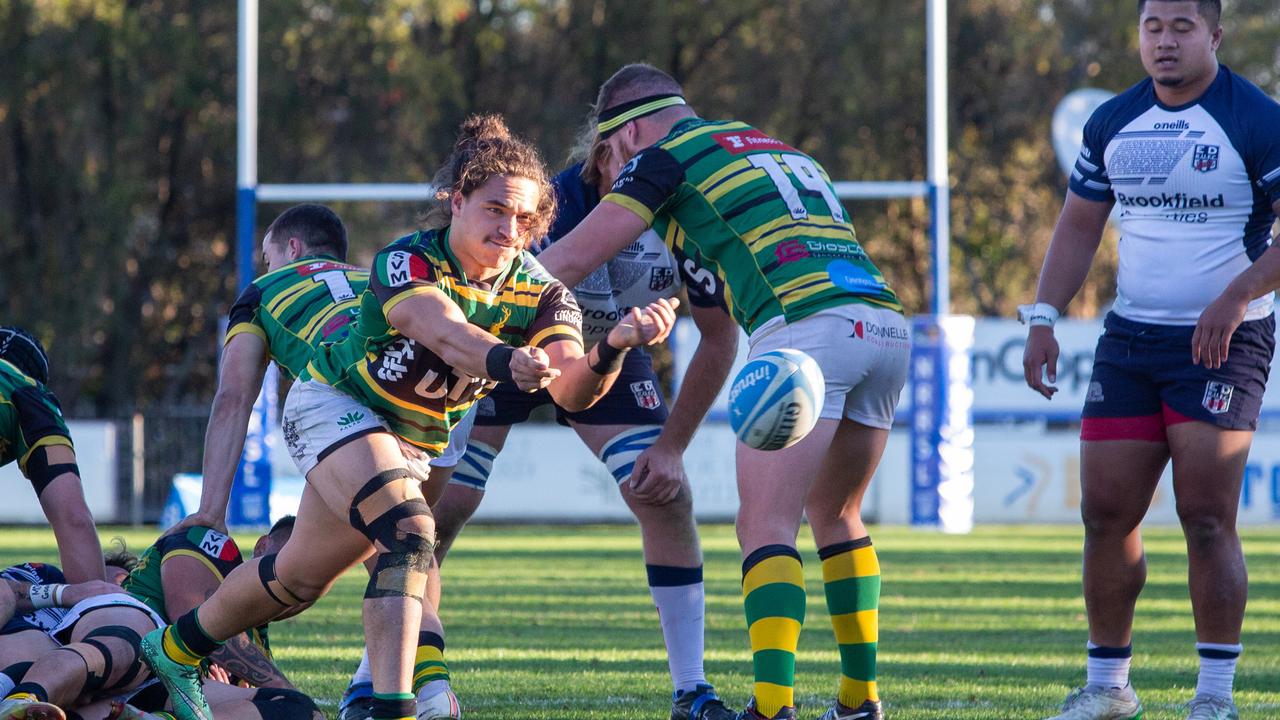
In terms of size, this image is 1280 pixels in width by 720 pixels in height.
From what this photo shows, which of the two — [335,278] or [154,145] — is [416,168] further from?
[335,278]

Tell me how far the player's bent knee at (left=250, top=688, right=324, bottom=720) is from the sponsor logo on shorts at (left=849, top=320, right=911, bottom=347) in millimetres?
1807

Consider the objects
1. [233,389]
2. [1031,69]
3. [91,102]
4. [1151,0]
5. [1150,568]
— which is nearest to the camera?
[1151,0]

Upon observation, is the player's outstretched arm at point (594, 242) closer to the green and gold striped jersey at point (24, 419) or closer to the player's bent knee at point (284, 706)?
the player's bent knee at point (284, 706)

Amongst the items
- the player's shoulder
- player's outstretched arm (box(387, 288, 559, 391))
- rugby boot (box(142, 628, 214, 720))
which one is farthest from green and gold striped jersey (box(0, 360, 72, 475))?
player's outstretched arm (box(387, 288, 559, 391))

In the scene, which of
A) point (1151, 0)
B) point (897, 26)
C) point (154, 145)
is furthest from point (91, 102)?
point (1151, 0)

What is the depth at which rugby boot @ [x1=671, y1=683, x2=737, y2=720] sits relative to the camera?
5.11 meters

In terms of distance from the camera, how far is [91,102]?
23.2m

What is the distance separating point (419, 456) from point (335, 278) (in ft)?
3.46

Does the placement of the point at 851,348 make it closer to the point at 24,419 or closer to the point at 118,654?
the point at 118,654

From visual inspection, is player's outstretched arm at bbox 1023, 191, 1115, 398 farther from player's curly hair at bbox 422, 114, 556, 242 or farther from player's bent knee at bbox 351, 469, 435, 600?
player's bent knee at bbox 351, 469, 435, 600

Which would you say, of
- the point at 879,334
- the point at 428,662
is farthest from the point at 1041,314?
the point at 428,662

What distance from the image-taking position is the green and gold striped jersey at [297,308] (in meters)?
5.23

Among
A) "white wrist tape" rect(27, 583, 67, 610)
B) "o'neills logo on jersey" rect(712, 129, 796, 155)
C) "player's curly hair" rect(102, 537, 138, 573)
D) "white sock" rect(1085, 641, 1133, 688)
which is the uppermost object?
"o'neills logo on jersey" rect(712, 129, 796, 155)

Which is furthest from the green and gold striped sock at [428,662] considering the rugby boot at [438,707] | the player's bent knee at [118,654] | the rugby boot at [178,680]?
the player's bent knee at [118,654]
